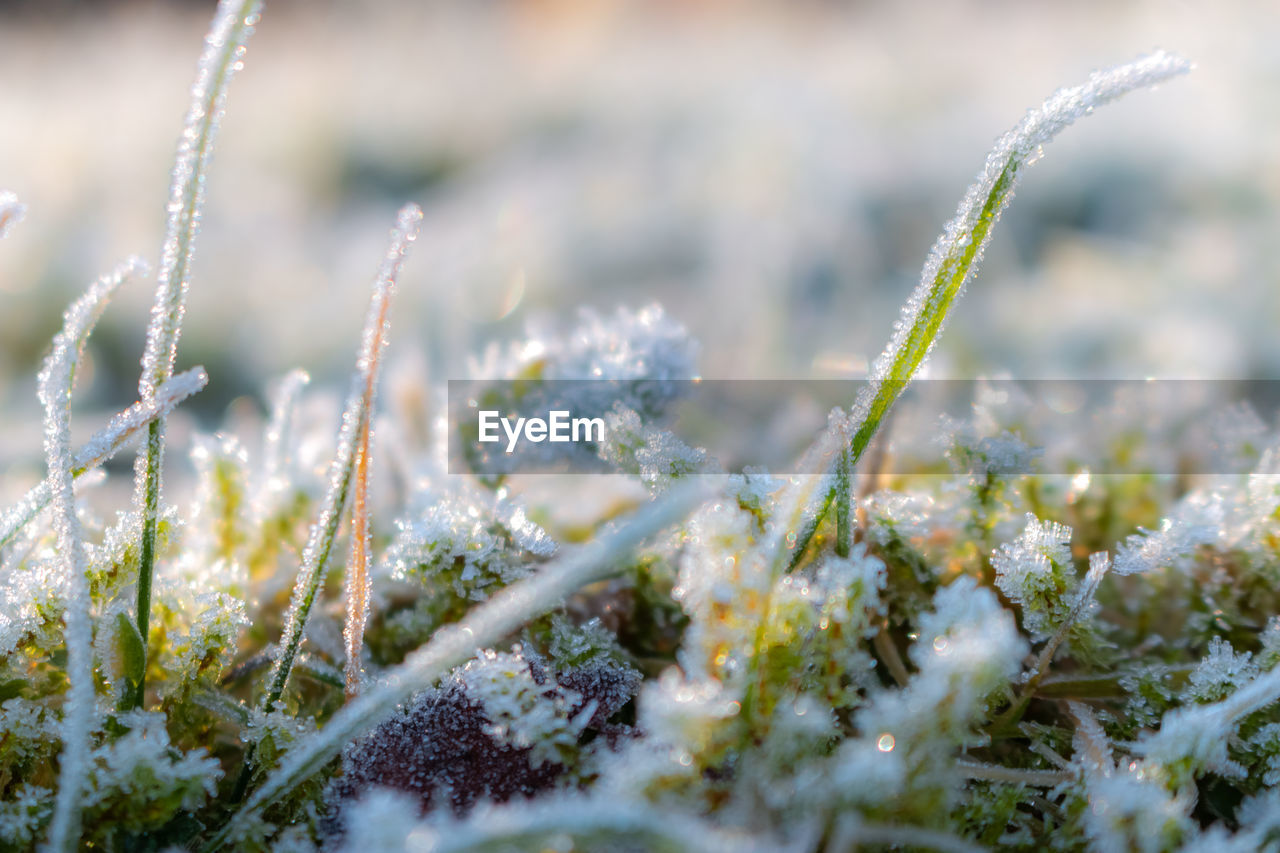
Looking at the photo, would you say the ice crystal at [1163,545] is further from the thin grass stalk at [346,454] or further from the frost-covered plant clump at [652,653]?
the thin grass stalk at [346,454]

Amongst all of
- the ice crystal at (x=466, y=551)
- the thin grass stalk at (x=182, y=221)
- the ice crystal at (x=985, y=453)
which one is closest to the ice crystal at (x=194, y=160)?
the thin grass stalk at (x=182, y=221)

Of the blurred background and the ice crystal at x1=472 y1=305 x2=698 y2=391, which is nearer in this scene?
the ice crystal at x1=472 y1=305 x2=698 y2=391

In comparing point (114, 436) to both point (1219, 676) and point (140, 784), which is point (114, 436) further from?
point (1219, 676)

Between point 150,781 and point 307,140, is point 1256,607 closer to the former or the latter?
point 150,781

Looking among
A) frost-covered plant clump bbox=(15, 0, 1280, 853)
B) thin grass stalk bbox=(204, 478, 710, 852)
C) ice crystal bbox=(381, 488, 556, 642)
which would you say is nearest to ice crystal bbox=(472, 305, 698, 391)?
frost-covered plant clump bbox=(15, 0, 1280, 853)

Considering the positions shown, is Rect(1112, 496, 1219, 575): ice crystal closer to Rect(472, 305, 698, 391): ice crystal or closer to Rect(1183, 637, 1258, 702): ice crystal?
Rect(1183, 637, 1258, 702): ice crystal

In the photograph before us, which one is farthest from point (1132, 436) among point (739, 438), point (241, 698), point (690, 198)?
point (690, 198)

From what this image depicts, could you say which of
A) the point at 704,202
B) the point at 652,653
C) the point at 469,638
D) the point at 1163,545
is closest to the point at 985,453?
the point at 1163,545
